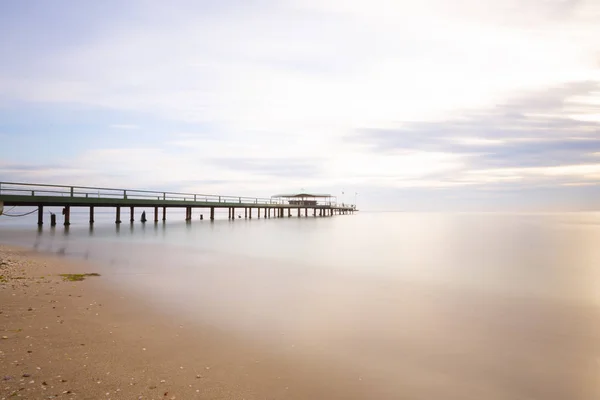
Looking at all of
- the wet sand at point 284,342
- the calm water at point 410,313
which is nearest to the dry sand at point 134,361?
the wet sand at point 284,342

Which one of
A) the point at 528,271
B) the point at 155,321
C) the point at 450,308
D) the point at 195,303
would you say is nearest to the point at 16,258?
the point at 195,303

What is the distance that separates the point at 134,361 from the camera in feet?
16.5

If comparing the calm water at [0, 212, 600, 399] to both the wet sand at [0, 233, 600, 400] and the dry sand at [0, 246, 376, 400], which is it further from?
the dry sand at [0, 246, 376, 400]

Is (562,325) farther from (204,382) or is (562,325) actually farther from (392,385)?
(204,382)

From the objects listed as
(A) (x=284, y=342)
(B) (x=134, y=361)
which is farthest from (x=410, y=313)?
(B) (x=134, y=361)

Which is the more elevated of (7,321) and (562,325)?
(7,321)

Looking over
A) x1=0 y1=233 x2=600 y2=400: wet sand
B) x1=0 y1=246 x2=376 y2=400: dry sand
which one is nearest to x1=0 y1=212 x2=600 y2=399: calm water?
x1=0 y1=233 x2=600 y2=400: wet sand

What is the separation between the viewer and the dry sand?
14.0ft

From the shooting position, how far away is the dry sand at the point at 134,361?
168 inches

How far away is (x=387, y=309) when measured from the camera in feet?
29.1

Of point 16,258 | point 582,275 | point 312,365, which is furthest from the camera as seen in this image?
point 582,275

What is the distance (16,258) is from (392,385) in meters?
14.3

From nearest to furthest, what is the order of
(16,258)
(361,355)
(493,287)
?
1. (361,355)
2. (493,287)
3. (16,258)

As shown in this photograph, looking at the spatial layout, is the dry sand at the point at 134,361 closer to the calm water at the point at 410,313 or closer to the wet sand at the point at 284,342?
the wet sand at the point at 284,342
